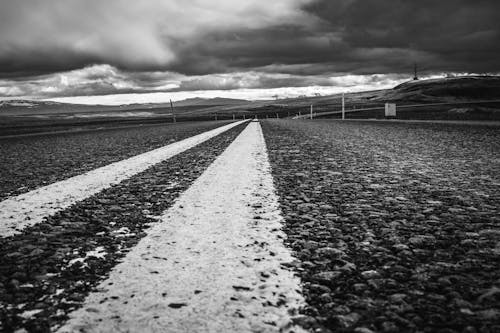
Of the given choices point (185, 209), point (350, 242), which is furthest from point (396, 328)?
point (185, 209)

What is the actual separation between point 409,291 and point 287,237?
2.49 feet

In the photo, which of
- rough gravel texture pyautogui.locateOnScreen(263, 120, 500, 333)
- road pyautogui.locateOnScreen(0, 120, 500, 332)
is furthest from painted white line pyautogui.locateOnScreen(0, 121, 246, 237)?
rough gravel texture pyautogui.locateOnScreen(263, 120, 500, 333)

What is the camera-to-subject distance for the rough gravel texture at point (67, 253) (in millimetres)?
1274

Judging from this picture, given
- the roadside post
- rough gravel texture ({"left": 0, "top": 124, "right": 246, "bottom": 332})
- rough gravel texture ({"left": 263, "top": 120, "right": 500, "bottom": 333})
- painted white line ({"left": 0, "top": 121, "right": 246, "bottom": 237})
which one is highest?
the roadside post

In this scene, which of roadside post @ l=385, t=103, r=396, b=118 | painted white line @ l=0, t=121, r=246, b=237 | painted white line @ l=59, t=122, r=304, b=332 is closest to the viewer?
painted white line @ l=59, t=122, r=304, b=332

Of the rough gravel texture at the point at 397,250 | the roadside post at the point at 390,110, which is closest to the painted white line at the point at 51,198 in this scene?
the rough gravel texture at the point at 397,250

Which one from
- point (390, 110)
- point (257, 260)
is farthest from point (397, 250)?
point (390, 110)

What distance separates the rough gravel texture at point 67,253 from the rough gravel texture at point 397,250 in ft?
2.92

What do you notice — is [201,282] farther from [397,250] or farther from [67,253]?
[397,250]

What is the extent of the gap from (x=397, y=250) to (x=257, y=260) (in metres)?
0.71

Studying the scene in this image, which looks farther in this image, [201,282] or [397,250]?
[397,250]

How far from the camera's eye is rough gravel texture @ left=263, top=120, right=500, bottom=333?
1.22 meters

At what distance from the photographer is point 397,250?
1789 millimetres

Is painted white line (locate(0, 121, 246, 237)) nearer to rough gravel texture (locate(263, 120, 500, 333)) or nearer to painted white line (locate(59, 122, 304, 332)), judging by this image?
painted white line (locate(59, 122, 304, 332))
